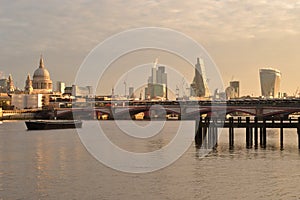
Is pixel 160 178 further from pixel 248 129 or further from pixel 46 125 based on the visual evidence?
pixel 46 125

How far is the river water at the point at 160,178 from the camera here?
93.9 feet

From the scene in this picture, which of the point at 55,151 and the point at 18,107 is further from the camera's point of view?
the point at 18,107

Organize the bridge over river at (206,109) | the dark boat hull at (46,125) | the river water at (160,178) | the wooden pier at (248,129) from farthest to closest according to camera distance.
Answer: the dark boat hull at (46,125) < the bridge over river at (206,109) < the wooden pier at (248,129) < the river water at (160,178)

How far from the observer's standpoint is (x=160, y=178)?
33.5 metres

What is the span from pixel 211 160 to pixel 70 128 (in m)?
63.2

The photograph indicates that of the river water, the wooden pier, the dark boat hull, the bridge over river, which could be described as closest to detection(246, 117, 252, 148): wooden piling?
the wooden pier

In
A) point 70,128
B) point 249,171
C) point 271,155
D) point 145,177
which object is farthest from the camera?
point 70,128

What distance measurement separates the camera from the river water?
2862 centimetres

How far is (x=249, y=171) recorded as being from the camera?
36031 mm

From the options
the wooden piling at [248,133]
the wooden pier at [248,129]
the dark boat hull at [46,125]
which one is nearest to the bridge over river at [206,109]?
the wooden pier at [248,129]

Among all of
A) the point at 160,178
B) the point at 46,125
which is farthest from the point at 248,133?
the point at 46,125

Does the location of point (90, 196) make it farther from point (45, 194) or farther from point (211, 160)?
point (211, 160)

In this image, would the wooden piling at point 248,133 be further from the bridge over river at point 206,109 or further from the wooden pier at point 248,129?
the bridge over river at point 206,109

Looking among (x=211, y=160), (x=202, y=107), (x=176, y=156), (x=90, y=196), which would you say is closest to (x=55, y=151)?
(x=176, y=156)
